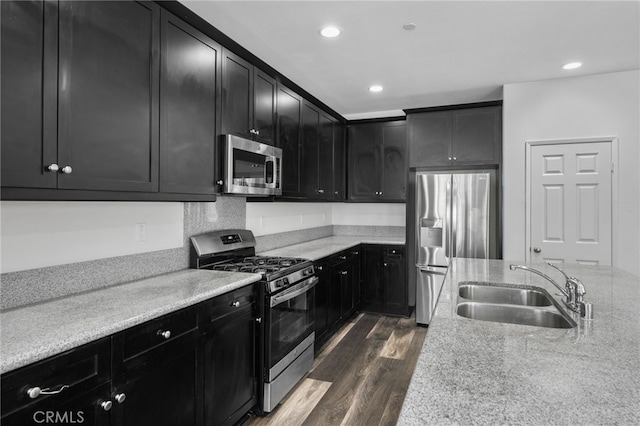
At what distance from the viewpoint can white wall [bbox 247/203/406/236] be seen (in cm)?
366

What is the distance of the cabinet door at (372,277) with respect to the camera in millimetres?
4656

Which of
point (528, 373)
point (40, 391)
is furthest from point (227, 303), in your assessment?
point (528, 373)

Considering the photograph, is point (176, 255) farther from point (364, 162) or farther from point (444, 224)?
point (364, 162)

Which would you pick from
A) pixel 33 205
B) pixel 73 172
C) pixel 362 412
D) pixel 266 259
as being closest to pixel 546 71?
pixel 266 259

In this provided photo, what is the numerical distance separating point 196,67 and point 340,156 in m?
2.77

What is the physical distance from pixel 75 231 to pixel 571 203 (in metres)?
3.98

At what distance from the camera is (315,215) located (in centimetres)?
495

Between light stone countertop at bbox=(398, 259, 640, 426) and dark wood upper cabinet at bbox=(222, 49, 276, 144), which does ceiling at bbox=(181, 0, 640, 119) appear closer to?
dark wood upper cabinet at bbox=(222, 49, 276, 144)

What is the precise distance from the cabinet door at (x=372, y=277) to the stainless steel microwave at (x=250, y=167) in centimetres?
195

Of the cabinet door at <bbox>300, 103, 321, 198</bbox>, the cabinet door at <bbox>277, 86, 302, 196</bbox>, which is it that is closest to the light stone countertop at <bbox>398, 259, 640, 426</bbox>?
the cabinet door at <bbox>277, 86, 302, 196</bbox>

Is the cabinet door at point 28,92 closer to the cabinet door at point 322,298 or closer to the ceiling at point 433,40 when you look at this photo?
the ceiling at point 433,40

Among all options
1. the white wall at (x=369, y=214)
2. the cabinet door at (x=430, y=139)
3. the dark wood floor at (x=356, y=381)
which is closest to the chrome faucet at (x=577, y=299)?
the dark wood floor at (x=356, y=381)

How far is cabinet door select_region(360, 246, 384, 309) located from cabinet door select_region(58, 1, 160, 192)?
10.4 feet

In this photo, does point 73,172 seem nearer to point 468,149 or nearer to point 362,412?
point 362,412
